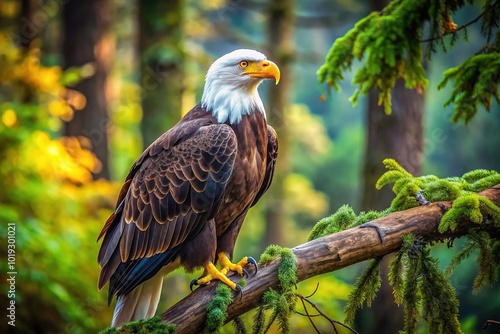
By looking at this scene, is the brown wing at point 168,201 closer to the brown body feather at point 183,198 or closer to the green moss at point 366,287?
the brown body feather at point 183,198

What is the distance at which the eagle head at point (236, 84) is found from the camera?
4395 mm

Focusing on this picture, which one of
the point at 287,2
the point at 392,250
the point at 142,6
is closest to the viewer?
the point at 392,250

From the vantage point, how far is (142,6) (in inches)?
383

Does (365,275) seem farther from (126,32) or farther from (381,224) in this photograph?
(126,32)

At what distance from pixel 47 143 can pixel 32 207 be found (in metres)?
0.96

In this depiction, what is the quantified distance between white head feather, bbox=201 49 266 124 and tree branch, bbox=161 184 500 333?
1274mm

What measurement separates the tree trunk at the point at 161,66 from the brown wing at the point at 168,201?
5.11m

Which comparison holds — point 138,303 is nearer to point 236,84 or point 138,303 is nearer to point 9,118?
point 236,84

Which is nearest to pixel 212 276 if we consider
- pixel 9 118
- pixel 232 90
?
pixel 232 90

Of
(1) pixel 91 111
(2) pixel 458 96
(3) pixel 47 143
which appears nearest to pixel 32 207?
(3) pixel 47 143

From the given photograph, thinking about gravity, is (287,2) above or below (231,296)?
above

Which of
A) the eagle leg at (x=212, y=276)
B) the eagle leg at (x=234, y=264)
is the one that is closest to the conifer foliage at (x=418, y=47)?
the eagle leg at (x=234, y=264)

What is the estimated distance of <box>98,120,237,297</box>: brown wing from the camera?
4156mm

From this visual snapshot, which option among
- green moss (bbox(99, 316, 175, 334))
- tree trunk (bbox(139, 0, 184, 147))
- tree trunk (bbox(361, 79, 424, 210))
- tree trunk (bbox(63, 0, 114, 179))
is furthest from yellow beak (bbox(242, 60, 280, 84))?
tree trunk (bbox(63, 0, 114, 179))
